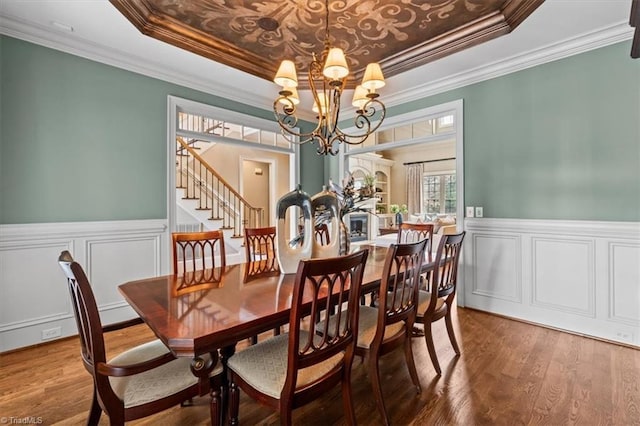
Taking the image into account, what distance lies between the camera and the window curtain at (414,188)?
31.7ft

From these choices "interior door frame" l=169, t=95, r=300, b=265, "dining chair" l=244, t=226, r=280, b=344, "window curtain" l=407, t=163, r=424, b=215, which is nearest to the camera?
"dining chair" l=244, t=226, r=280, b=344

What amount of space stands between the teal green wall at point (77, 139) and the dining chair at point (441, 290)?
2802mm

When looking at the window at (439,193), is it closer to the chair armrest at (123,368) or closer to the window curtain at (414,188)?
the window curtain at (414,188)

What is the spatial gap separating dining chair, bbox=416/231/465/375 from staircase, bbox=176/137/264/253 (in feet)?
14.5

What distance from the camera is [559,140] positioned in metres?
2.91

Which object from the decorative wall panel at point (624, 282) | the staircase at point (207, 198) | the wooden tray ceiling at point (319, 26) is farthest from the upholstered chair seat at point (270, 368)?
the staircase at point (207, 198)

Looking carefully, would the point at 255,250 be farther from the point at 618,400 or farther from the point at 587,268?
the point at 587,268

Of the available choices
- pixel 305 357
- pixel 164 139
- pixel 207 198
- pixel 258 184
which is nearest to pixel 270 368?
pixel 305 357

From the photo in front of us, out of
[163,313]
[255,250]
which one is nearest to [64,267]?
[163,313]

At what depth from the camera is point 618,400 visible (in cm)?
183

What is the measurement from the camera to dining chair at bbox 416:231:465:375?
205cm

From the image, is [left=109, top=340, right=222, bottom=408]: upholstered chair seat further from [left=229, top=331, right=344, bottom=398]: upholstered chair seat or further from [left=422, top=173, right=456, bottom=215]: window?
[left=422, top=173, right=456, bottom=215]: window

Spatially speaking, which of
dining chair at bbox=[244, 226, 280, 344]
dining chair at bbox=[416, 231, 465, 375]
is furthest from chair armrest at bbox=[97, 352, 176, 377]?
dining chair at bbox=[416, 231, 465, 375]

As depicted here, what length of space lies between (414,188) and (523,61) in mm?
6782
